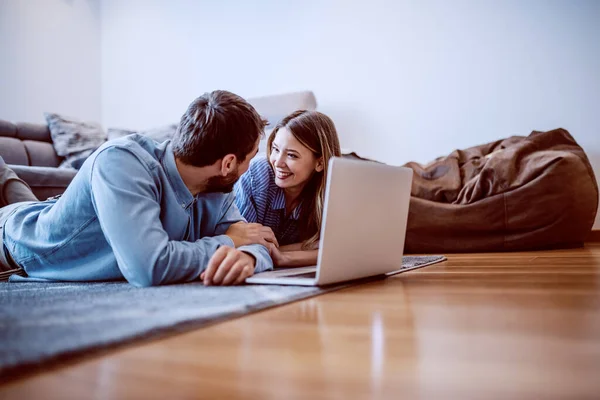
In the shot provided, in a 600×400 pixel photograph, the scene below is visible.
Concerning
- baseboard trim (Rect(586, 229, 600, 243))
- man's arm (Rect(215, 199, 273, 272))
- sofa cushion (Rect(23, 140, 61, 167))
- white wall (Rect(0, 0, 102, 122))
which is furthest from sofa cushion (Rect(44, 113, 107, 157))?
baseboard trim (Rect(586, 229, 600, 243))

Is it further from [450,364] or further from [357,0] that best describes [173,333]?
[357,0]

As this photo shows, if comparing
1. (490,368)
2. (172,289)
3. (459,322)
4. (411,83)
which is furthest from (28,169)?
(490,368)

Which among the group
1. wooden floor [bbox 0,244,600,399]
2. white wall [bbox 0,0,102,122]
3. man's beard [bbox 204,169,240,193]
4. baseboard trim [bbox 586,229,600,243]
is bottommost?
baseboard trim [bbox 586,229,600,243]

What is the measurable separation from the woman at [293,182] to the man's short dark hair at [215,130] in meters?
0.47

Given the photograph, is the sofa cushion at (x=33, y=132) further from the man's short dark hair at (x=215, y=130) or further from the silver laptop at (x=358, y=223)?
the silver laptop at (x=358, y=223)

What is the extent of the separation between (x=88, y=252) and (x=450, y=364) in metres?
1.08

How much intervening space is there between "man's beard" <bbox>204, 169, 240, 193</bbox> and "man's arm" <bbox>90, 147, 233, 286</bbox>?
18 centimetres

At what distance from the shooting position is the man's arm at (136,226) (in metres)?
1.12

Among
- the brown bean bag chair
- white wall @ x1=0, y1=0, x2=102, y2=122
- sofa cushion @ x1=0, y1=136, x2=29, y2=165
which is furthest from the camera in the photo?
white wall @ x1=0, y1=0, x2=102, y2=122

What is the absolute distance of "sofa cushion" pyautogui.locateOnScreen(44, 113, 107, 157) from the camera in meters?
3.58

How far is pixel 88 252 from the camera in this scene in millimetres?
1393

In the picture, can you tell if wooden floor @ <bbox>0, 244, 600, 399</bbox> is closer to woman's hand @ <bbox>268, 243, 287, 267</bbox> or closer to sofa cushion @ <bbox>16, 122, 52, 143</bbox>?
woman's hand @ <bbox>268, 243, 287, 267</bbox>

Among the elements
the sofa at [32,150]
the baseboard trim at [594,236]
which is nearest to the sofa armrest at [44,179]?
the sofa at [32,150]

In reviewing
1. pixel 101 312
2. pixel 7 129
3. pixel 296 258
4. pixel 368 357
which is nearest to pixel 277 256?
pixel 296 258
